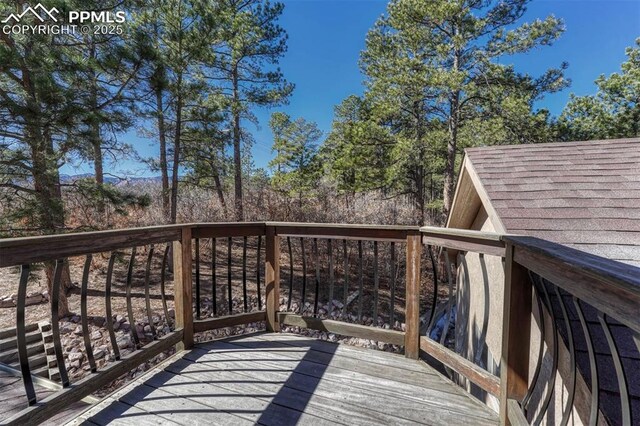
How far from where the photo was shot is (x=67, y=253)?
1792 millimetres

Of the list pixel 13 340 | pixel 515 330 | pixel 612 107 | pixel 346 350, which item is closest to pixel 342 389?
pixel 346 350

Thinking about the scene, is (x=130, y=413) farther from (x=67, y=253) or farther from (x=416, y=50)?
(x=416, y=50)

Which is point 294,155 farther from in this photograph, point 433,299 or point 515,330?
point 515,330

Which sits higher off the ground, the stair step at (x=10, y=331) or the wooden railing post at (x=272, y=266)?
the wooden railing post at (x=272, y=266)

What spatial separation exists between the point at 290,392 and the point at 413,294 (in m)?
1.21

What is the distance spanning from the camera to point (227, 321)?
296cm

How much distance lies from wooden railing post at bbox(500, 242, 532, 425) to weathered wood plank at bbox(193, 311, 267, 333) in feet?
7.19

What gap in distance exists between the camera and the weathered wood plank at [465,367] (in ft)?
6.31

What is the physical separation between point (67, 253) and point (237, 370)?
1.46 meters

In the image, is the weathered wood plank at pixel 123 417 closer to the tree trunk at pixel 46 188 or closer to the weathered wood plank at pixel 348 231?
the weathered wood plank at pixel 348 231

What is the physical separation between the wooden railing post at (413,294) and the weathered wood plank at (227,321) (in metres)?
1.47

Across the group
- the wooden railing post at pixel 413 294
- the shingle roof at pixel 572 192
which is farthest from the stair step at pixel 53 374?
the shingle roof at pixel 572 192

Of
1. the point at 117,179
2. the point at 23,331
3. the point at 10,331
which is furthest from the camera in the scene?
the point at 117,179

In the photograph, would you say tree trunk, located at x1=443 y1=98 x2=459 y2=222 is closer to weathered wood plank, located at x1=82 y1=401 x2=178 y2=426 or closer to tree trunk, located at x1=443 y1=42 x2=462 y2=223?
tree trunk, located at x1=443 y1=42 x2=462 y2=223
